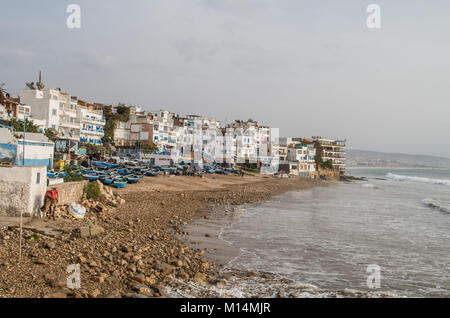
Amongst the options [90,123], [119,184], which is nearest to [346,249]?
[119,184]

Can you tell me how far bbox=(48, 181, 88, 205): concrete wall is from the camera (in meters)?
15.9

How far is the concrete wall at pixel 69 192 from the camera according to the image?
627 inches

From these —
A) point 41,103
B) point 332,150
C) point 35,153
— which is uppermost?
point 41,103

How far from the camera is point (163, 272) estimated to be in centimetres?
1082

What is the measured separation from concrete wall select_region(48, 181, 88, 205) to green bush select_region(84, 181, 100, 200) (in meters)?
0.41

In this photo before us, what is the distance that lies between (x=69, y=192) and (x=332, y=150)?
9899 centimetres

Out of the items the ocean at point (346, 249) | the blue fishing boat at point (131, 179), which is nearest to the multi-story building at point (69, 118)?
the blue fishing boat at point (131, 179)

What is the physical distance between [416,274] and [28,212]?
48.5ft

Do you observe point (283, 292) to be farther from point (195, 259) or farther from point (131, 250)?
point (131, 250)

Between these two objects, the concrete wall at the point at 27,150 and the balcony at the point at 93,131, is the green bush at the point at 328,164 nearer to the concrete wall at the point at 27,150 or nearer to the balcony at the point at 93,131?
the balcony at the point at 93,131

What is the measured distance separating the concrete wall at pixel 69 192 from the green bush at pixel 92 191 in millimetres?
407

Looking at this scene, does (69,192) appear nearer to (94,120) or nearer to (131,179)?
(131,179)

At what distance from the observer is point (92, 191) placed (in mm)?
19516
